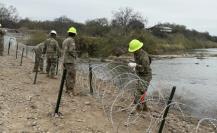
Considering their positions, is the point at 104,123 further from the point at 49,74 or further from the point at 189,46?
the point at 189,46

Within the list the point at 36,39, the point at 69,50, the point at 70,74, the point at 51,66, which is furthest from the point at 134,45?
the point at 36,39

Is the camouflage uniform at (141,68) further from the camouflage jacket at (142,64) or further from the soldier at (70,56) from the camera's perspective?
the soldier at (70,56)

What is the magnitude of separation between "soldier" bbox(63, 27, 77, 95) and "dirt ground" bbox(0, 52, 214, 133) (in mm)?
359

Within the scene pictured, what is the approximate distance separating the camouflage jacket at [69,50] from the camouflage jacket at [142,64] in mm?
2176

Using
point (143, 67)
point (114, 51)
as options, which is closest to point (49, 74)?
point (143, 67)

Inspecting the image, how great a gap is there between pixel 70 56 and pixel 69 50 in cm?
19

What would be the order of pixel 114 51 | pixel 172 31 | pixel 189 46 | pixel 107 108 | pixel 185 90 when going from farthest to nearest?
pixel 172 31 < pixel 189 46 < pixel 114 51 < pixel 185 90 < pixel 107 108

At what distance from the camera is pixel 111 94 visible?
15.5 m

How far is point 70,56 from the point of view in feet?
41.1

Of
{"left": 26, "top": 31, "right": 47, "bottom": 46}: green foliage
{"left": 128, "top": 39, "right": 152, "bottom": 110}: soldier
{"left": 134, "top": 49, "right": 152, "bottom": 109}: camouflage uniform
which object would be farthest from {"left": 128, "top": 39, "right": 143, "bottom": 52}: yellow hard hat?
{"left": 26, "top": 31, "right": 47, "bottom": 46}: green foliage

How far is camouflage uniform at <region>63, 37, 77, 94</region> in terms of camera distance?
12414 mm

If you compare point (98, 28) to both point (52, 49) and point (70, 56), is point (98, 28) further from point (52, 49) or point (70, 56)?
point (70, 56)

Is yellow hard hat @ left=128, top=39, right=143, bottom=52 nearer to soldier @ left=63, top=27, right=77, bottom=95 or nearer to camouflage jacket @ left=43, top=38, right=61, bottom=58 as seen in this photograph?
soldier @ left=63, top=27, right=77, bottom=95

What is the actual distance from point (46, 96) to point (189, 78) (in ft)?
59.2
